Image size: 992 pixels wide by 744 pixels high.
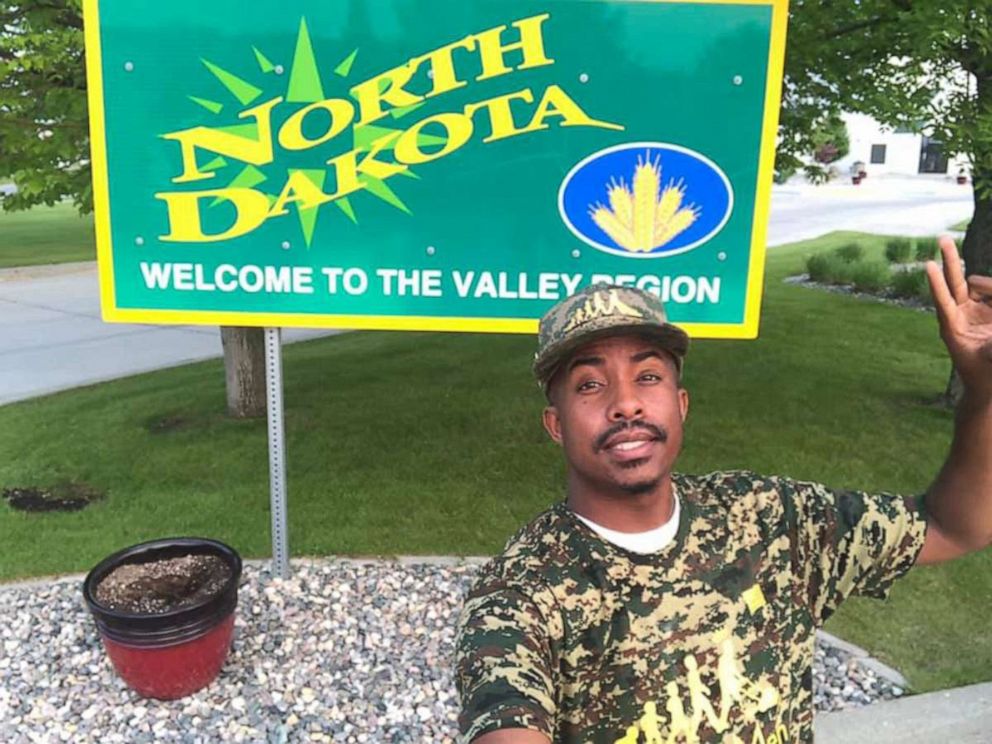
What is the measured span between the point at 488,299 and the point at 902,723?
217cm

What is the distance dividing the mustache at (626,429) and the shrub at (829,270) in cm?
1269

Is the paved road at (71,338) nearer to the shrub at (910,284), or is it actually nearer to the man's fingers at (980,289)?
→ the shrub at (910,284)

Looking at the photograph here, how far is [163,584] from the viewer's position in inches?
134

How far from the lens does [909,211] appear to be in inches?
1085

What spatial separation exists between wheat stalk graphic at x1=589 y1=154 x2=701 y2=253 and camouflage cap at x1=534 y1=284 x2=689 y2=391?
214cm

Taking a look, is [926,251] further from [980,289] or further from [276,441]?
[980,289]

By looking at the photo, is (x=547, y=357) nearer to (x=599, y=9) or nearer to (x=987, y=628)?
(x=599, y=9)

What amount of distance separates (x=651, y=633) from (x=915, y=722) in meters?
2.28

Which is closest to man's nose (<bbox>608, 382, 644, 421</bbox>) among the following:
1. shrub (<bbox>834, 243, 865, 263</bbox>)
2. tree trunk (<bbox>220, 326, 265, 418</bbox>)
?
tree trunk (<bbox>220, 326, 265, 418</bbox>)

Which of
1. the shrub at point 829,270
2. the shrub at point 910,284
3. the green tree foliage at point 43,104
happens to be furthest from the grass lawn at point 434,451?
the shrub at point 829,270

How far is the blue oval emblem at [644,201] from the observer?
11.9 ft

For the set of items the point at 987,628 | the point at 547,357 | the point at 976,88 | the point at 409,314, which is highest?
the point at 976,88

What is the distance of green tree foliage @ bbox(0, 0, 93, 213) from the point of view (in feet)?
13.9

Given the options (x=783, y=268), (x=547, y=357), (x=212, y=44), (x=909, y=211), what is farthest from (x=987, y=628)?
(x=909, y=211)
